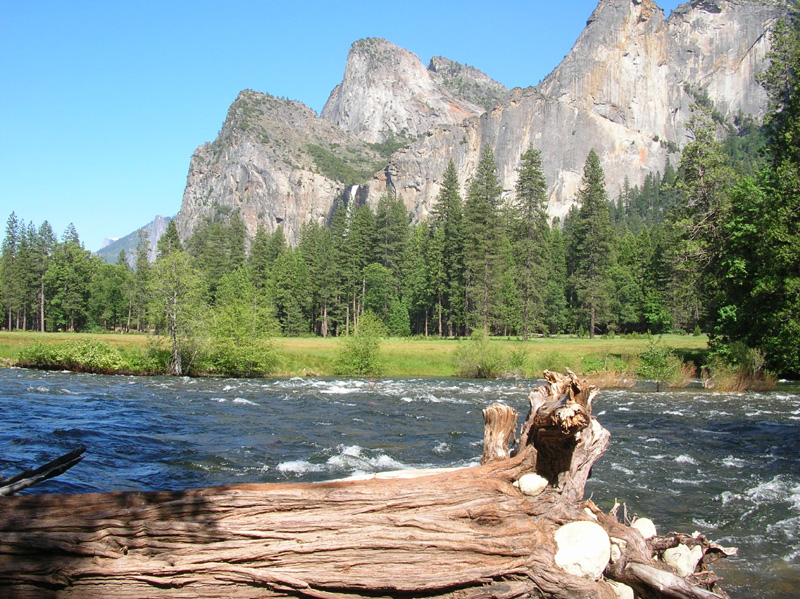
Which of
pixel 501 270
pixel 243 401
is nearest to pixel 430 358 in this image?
pixel 243 401

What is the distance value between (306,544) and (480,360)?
34.6 metres

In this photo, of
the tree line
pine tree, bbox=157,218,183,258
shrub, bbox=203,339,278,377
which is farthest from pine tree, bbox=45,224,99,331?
shrub, bbox=203,339,278,377

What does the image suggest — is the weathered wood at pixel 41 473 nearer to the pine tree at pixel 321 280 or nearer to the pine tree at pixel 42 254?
the pine tree at pixel 321 280

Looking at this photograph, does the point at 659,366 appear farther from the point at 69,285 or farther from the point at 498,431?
the point at 69,285

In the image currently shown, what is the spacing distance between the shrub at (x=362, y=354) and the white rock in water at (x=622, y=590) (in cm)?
3392

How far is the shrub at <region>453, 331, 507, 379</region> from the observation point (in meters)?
38.1

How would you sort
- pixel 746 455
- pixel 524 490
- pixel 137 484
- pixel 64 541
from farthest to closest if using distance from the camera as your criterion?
1. pixel 746 455
2. pixel 137 484
3. pixel 524 490
4. pixel 64 541

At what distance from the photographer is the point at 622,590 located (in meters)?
4.68

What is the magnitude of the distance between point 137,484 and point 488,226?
6094 cm

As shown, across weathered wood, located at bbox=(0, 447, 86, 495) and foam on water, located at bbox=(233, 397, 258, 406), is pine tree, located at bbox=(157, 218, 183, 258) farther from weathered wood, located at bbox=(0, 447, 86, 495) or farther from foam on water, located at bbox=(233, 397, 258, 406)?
weathered wood, located at bbox=(0, 447, 86, 495)

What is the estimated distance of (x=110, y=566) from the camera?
3.82 meters

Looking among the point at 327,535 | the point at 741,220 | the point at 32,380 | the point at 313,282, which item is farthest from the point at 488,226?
the point at 327,535

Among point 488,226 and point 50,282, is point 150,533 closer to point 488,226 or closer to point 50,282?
point 488,226

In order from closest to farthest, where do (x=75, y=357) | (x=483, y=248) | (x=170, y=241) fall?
(x=75, y=357) < (x=483, y=248) < (x=170, y=241)
